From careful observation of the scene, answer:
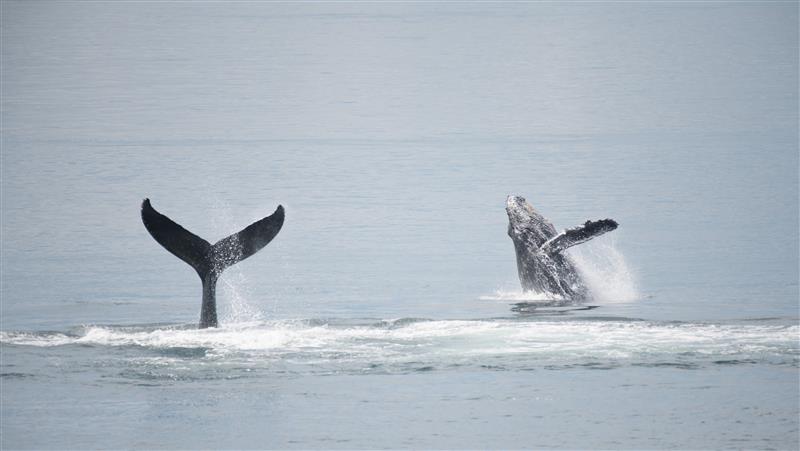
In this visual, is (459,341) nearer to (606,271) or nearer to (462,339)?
(462,339)

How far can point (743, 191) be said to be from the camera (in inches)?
1822

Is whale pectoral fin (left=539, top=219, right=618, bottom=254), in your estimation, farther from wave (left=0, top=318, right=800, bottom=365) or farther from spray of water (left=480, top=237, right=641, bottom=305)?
wave (left=0, top=318, right=800, bottom=365)

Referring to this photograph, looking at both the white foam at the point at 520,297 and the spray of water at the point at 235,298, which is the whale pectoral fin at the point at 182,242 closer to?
the spray of water at the point at 235,298

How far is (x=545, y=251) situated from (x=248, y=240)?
242 inches

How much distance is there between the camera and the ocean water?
18875 millimetres

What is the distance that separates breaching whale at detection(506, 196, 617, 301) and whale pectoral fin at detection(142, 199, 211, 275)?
6095 millimetres

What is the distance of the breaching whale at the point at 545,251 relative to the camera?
26.2m

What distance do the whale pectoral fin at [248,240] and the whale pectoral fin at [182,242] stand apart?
7.3 inches

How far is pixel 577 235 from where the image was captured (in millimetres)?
26047

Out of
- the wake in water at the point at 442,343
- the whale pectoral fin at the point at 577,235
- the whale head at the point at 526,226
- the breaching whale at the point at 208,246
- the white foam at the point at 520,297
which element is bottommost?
the wake in water at the point at 442,343

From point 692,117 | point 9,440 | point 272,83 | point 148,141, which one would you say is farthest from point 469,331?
point 272,83

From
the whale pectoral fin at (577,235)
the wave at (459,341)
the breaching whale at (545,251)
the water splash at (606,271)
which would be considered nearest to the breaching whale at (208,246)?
the wave at (459,341)

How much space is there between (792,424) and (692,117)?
5351cm

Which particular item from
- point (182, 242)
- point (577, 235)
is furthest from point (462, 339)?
point (577, 235)
